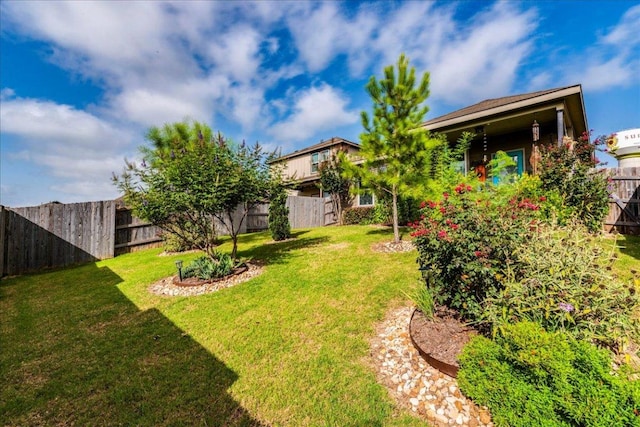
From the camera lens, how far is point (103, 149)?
19016mm

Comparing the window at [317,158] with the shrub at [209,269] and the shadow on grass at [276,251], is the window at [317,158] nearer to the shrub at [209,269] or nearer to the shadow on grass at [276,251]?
the shadow on grass at [276,251]

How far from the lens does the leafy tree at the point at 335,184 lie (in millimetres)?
15406

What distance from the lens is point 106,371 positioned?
2908mm

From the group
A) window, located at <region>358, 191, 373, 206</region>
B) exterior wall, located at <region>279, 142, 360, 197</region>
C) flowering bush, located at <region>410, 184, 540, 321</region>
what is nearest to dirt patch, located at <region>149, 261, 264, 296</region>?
flowering bush, located at <region>410, 184, 540, 321</region>

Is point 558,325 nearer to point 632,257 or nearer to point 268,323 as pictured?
point 268,323

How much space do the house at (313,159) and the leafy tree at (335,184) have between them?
6.08 ft

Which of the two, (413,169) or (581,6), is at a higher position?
(581,6)

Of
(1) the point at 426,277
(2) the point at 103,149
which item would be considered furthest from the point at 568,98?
(2) the point at 103,149

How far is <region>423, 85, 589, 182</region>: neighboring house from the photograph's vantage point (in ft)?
26.2

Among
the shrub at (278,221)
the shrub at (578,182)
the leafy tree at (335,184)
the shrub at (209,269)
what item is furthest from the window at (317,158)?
the shrub at (209,269)

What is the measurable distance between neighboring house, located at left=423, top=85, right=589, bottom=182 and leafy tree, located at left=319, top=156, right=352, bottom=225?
19.5 ft

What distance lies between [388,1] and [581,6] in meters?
4.89

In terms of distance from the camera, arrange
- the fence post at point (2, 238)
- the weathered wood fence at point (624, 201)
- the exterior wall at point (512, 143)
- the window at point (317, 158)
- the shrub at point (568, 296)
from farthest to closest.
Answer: the window at point (317, 158) < the exterior wall at point (512, 143) < the weathered wood fence at point (624, 201) < the fence post at point (2, 238) < the shrub at point (568, 296)

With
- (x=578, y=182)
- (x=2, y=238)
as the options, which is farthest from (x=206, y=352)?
(x=578, y=182)
